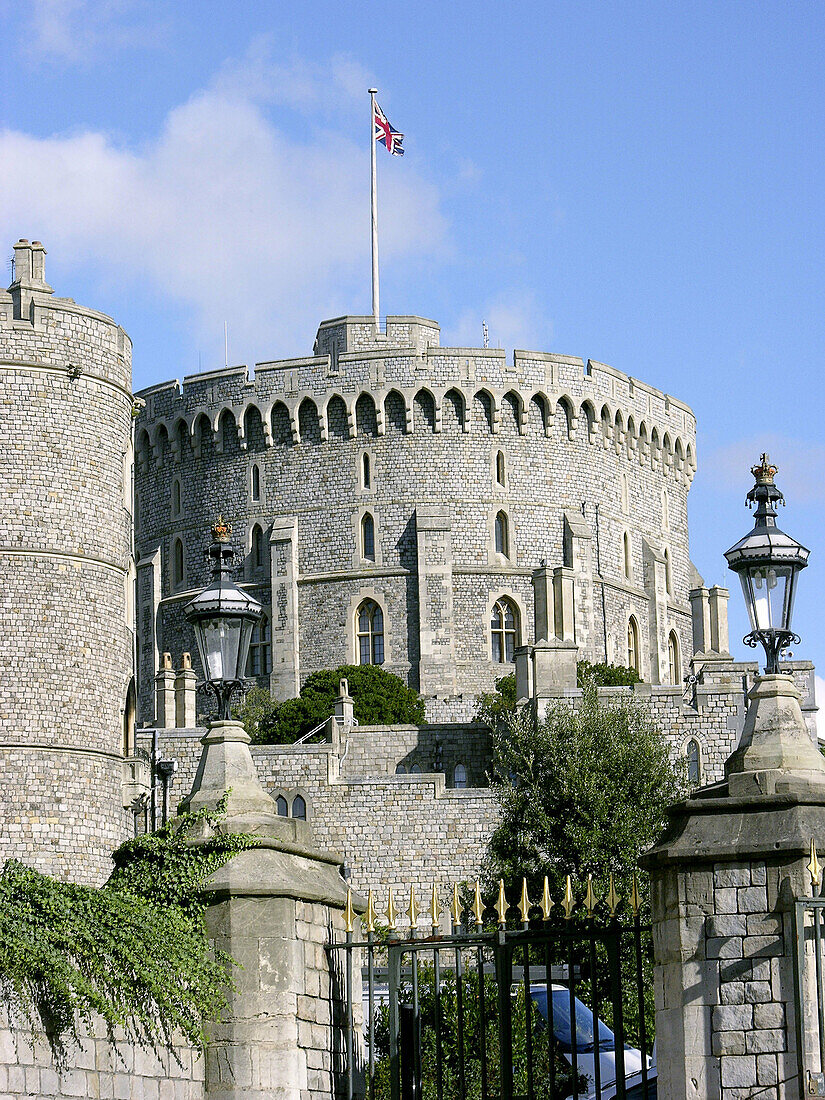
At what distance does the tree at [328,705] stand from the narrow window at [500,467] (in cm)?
700

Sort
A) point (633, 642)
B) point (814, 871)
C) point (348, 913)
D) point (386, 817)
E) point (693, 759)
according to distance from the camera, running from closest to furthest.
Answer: point (814, 871) < point (348, 913) < point (386, 817) < point (693, 759) < point (633, 642)

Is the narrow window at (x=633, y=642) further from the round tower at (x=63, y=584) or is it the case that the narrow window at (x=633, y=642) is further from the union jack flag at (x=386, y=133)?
the round tower at (x=63, y=584)

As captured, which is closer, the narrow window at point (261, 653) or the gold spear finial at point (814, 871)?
the gold spear finial at point (814, 871)

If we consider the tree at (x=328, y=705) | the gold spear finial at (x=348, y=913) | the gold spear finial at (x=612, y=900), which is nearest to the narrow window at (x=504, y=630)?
the tree at (x=328, y=705)

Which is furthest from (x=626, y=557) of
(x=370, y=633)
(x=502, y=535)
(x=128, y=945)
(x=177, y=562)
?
(x=128, y=945)

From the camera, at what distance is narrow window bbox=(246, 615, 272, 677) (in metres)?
57.8

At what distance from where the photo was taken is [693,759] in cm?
4284

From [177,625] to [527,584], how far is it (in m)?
10.5

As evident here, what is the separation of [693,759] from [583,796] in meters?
4.23

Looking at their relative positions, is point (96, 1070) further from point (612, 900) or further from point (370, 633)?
point (370, 633)

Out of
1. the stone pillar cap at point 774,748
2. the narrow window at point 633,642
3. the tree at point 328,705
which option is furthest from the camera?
the narrow window at point 633,642

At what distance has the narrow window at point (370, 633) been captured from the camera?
5716cm

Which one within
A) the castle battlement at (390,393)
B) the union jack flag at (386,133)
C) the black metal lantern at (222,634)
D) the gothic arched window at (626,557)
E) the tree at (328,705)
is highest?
the union jack flag at (386,133)

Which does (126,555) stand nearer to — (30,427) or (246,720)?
(30,427)
